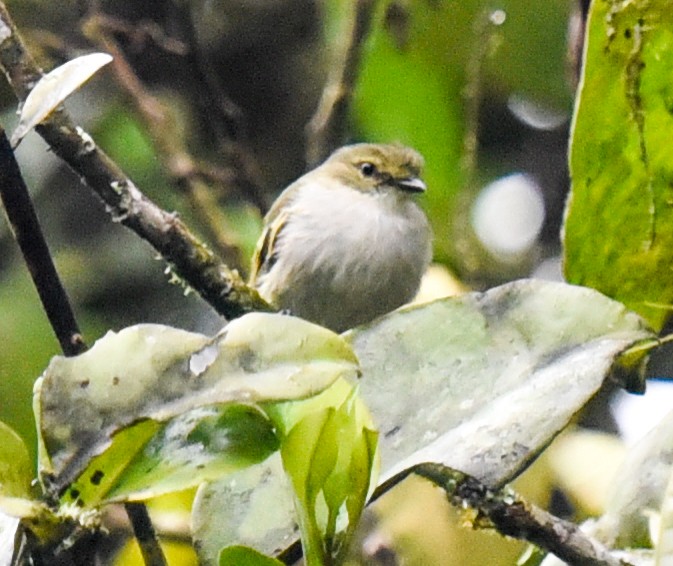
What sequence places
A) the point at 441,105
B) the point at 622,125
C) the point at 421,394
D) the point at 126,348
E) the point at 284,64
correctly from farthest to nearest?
1. the point at 284,64
2. the point at 441,105
3. the point at 622,125
4. the point at 421,394
5. the point at 126,348

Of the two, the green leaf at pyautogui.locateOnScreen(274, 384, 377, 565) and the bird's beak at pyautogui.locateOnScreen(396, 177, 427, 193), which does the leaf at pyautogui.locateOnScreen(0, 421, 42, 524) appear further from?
the bird's beak at pyautogui.locateOnScreen(396, 177, 427, 193)

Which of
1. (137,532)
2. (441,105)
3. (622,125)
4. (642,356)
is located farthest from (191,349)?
(441,105)

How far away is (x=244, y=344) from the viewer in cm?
94

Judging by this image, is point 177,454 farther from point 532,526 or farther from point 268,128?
point 268,128

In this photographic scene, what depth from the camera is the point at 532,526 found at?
3.33ft

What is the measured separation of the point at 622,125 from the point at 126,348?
57 centimetres

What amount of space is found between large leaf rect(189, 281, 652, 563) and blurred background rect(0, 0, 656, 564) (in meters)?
0.93

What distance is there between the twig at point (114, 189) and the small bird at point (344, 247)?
1252 millimetres

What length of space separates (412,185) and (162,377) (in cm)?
199

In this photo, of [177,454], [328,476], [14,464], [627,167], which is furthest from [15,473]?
[627,167]

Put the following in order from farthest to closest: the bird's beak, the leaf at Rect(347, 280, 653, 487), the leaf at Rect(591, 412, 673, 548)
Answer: the bird's beak < the leaf at Rect(591, 412, 673, 548) < the leaf at Rect(347, 280, 653, 487)

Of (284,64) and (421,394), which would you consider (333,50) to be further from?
(421,394)

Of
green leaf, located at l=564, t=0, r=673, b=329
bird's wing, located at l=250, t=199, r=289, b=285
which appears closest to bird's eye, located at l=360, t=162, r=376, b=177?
bird's wing, located at l=250, t=199, r=289, b=285

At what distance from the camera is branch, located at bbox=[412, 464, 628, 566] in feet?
3.30
